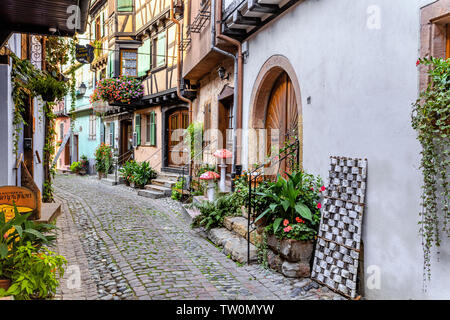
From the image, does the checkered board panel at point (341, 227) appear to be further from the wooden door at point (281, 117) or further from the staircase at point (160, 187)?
the staircase at point (160, 187)

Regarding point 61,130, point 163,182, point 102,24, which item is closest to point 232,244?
point 163,182

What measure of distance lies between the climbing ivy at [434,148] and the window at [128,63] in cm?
1548

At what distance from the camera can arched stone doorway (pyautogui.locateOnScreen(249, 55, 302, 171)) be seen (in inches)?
253

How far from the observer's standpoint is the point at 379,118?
394cm

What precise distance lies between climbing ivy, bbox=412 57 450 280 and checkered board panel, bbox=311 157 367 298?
80 centimetres

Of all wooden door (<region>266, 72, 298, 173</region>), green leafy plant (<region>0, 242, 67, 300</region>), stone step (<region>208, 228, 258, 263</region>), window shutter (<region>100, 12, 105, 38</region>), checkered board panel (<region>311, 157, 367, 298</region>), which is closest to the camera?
green leafy plant (<region>0, 242, 67, 300</region>)

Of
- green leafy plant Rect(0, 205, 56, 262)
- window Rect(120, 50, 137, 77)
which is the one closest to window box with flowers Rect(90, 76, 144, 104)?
window Rect(120, 50, 137, 77)

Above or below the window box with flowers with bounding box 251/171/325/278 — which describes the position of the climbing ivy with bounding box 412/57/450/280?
above

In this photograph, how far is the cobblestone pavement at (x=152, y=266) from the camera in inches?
165

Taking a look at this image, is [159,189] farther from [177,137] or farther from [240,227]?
[240,227]

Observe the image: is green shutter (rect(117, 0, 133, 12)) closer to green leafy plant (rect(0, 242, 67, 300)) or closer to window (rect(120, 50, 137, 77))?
window (rect(120, 50, 137, 77))

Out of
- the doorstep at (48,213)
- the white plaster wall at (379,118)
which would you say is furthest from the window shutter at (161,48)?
the white plaster wall at (379,118)

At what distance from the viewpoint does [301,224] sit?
462cm

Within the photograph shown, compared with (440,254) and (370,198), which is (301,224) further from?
(440,254)
